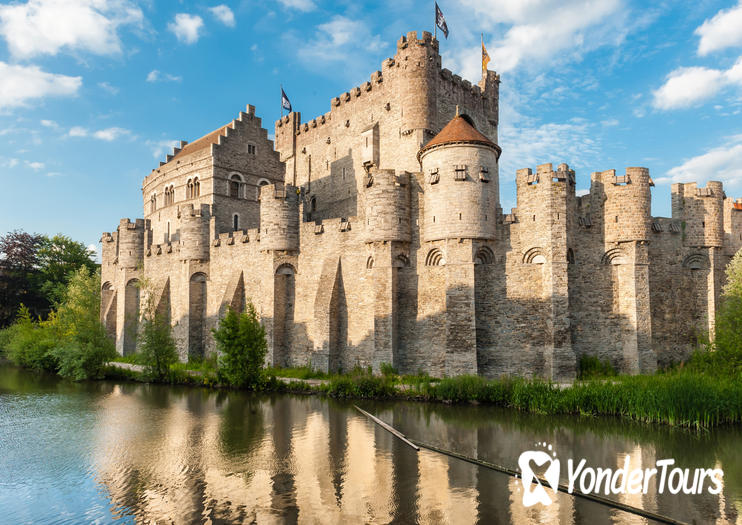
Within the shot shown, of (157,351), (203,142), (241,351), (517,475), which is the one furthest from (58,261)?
(517,475)

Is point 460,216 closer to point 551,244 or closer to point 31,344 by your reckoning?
point 551,244

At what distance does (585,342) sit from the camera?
23078 mm

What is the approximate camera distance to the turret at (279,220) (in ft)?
93.0

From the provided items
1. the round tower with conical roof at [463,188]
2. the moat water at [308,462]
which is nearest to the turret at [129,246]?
the moat water at [308,462]

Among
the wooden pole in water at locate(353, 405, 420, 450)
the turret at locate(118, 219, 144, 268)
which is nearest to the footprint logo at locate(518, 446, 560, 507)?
the wooden pole in water at locate(353, 405, 420, 450)

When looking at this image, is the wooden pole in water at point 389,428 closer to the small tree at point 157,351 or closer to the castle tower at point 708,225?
the small tree at point 157,351

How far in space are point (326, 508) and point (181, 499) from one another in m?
3.13

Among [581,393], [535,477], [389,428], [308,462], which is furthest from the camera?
[581,393]

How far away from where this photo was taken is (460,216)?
23016 mm

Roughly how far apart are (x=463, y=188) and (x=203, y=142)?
2704 centimetres

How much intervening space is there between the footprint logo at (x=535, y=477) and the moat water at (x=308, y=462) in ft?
0.75

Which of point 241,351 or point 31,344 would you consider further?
point 31,344

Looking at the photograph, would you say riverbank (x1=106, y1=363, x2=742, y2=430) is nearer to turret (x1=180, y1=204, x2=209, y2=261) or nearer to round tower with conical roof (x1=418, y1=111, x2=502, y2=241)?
round tower with conical roof (x1=418, y1=111, x2=502, y2=241)

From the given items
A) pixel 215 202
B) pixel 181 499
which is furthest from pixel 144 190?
pixel 181 499
